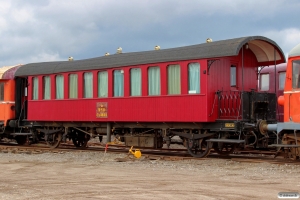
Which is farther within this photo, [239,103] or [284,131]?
[239,103]

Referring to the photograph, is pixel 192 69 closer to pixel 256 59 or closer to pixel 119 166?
pixel 256 59

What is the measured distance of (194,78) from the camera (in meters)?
15.5

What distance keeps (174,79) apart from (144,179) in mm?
5990

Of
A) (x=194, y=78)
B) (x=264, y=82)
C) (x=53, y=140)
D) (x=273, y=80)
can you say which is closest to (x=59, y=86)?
(x=53, y=140)

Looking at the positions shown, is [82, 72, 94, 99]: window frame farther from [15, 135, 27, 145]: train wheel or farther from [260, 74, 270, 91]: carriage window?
[260, 74, 270, 91]: carriage window

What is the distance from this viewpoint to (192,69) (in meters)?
15.5

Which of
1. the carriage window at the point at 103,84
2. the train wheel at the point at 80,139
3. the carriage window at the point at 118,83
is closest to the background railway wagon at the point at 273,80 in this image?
the carriage window at the point at 118,83

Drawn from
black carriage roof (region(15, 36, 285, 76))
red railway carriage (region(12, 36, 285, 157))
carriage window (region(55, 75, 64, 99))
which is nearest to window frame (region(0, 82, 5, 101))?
black carriage roof (region(15, 36, 285, 76))

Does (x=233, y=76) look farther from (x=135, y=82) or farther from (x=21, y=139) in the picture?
(x=21, y=139)

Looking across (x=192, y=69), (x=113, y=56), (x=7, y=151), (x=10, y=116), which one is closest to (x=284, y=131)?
(x=192, y=69)

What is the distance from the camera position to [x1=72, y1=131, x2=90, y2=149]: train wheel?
2053 centimetres

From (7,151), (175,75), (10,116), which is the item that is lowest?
(7,151)

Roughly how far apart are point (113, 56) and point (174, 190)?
1011 centimetres

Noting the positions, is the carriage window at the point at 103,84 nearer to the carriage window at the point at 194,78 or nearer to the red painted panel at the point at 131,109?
the red painted panel at the point at 131,109
